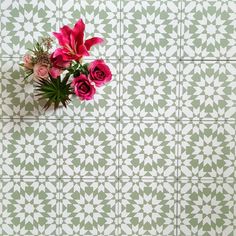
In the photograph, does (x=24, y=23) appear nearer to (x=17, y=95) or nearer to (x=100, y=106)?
(x=17, y=95)

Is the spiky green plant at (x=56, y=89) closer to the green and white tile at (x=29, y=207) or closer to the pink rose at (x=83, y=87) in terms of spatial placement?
the pink rose at (x=83, y=87)

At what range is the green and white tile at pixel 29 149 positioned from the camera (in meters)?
1.09

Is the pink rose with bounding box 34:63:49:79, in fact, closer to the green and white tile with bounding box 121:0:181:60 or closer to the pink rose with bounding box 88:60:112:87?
the pink rose with bounding box 88:60:112:87

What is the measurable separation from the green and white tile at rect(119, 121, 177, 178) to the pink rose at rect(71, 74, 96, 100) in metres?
0.18

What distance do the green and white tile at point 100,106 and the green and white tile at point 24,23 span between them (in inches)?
9.8

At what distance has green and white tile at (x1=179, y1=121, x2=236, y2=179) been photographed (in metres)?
1.08

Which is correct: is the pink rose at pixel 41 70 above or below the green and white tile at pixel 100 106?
above

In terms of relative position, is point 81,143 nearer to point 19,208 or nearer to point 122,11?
point 19,208

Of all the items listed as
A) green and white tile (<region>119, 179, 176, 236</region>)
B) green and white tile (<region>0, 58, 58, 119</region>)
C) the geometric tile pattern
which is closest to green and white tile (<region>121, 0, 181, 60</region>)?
the geometric tile pattern

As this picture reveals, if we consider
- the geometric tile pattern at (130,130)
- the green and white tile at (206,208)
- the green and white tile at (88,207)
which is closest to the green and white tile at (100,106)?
the geometric tile pattern at (130,130)

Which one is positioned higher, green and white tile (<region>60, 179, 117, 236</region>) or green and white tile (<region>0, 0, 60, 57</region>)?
green and white tile (<region>0, 0, 60, 57</region>)

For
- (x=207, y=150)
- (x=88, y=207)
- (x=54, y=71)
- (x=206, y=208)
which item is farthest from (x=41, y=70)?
(x=206, y=208)

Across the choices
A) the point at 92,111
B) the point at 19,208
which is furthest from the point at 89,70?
the point at 19,208

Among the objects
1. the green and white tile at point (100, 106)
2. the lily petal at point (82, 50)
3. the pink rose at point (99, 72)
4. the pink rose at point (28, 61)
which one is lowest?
the green and white tile at point (100, 106)
